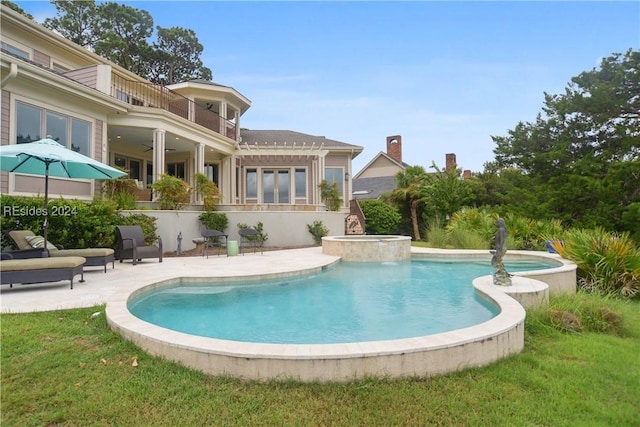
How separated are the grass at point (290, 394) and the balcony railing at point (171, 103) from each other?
16.1 m

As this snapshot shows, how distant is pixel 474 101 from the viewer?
60.2 feet

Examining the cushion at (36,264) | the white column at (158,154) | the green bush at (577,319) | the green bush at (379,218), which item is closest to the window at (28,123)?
the white column at (158,154)

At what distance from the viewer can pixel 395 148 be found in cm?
3841

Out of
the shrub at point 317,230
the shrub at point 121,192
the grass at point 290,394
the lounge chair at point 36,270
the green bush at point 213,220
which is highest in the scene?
the shrub at point 121,192

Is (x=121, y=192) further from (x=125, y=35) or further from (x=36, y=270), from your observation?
(x=125, y=35)

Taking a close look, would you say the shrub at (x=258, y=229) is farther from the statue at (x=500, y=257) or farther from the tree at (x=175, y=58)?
the tree at (x=175, y=58)

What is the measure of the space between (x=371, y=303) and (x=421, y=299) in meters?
1.09

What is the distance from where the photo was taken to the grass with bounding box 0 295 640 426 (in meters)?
2.74

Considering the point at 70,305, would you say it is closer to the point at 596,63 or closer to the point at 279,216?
the point at 279,216


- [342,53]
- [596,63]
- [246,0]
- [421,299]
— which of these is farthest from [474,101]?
[421,299]

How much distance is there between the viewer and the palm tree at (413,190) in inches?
894

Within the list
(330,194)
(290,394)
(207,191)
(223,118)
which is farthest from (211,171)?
(290,394)

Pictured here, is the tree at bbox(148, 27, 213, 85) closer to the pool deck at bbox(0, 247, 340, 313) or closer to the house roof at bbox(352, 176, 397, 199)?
the house roof at bbox(352, 176, 397, 199)

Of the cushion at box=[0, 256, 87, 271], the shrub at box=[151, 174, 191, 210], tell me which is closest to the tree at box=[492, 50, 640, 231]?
the shrub at box=[151, 174, 191, 210]
